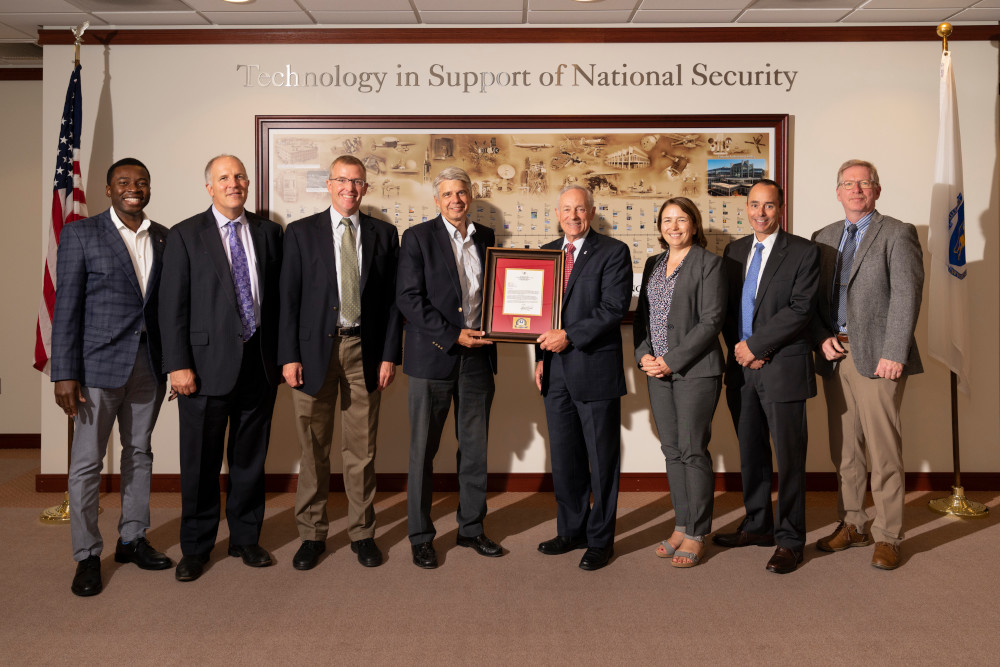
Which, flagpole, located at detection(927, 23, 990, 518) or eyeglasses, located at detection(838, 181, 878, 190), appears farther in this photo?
flagpole, located at detection(927, 23, 990, 518)

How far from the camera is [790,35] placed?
4.38 metres

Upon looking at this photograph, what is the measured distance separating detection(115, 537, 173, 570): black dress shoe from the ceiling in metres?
2.94

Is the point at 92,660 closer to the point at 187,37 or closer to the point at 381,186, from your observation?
the point at 381,186

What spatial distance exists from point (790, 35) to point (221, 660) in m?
4.47

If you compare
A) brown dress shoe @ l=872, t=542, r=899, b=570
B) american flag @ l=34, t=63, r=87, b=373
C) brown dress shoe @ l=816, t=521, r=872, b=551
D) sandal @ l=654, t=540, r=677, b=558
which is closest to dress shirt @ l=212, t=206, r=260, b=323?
american flag @ l=34, t=63, r=87, b=373

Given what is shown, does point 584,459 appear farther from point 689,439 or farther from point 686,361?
point 686,361

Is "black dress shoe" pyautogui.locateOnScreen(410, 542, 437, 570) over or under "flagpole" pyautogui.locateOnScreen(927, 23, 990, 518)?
under

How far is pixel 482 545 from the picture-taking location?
3418mm

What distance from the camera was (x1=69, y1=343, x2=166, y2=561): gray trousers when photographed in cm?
312

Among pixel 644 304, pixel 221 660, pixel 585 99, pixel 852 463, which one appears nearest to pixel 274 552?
pixel 221 660

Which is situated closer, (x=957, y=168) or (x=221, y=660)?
(x=221, y=660)

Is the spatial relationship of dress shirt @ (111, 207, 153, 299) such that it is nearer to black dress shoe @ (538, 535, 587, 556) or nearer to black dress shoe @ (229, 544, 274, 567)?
black dress shoe @ (229, 544, 274, 567)

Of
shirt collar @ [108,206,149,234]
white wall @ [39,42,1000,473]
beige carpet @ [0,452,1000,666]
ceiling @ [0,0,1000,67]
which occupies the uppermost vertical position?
ceiling @ [0,0,1000,67]

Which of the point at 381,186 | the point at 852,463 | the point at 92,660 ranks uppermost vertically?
the point at 381,186
